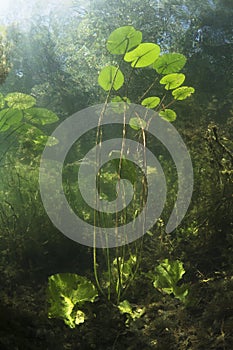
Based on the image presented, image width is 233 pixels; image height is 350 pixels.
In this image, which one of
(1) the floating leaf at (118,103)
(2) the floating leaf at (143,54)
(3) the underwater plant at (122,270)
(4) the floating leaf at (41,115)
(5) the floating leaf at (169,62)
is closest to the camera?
(3) the underwater plant at (122,270)

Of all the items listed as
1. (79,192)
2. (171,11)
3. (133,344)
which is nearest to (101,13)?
(171,11)

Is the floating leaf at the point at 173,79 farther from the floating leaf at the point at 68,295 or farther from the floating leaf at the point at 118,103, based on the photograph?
the floating leaf at the point at 68,295

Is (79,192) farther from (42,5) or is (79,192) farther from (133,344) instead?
(42,5)

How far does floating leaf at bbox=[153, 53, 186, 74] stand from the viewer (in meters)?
1.93

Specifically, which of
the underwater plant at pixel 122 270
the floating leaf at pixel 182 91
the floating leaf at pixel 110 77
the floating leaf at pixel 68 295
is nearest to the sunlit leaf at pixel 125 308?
the underwater plant at pixel 122 270

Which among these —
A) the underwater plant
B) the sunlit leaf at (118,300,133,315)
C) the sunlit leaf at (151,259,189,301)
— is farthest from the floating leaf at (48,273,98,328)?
the sunlit leaf at (151,259,189,301)

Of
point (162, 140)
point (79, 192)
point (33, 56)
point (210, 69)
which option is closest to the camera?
point (79, 192)

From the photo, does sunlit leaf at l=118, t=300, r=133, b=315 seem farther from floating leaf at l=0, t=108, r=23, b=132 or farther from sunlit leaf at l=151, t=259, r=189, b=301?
floating leaf at l=0, t=108, r=23, b=132

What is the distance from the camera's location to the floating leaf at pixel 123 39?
5.53 ft

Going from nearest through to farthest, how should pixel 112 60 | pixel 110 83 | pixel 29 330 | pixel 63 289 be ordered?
pixel 29 330
pixel 63 289
pixel 110 83
pixel 112 60

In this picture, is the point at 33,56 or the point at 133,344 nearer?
the point at 133,344

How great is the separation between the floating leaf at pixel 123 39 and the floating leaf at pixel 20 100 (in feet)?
1.85

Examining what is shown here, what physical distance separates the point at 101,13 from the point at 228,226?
10.8ft

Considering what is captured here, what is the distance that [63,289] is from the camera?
1666 millimetres
